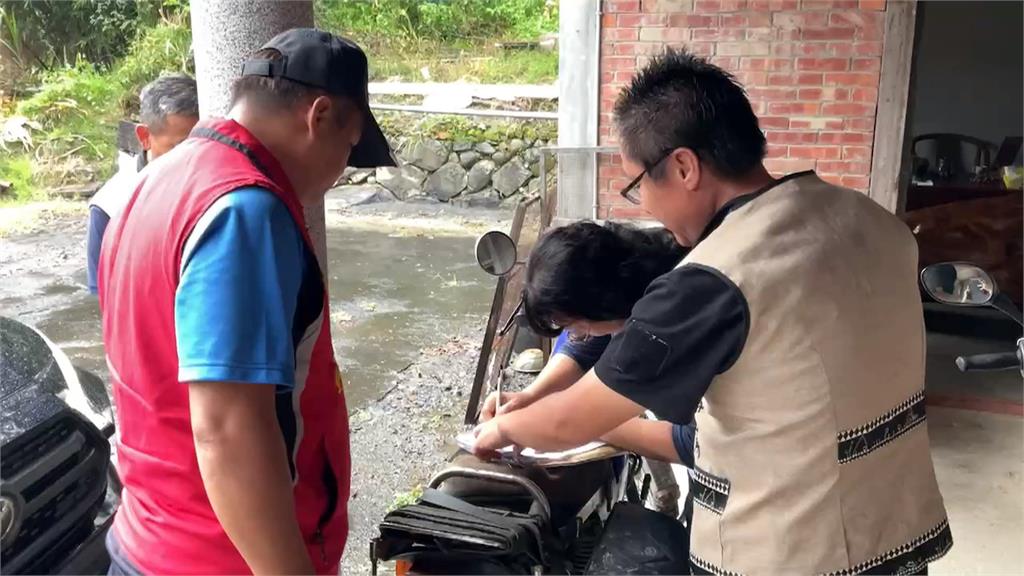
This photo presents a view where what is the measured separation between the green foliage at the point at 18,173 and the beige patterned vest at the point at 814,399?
1201 centimetres

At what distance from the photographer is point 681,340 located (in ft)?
4.41

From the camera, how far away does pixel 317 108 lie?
4.62 feet

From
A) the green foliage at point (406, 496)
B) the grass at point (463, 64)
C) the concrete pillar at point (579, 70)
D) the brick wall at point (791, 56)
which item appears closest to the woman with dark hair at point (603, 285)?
the green foliage at point (406, 496)

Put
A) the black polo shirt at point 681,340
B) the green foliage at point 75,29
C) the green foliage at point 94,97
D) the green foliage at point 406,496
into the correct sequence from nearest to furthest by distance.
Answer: the black polo shirt at point 681,340
the green foliage at point 406,496
the green foliage at point 94,97
the green foliage at point 75,29

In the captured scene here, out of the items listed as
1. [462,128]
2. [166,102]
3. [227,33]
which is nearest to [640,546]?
[227,33]

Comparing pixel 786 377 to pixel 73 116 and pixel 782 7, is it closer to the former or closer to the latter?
pixel 782 7

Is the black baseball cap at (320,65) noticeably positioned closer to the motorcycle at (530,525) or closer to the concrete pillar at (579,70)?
the motorcycle at (530,525)

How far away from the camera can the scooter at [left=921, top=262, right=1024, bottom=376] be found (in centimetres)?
204

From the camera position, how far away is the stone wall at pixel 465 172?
1166 cm

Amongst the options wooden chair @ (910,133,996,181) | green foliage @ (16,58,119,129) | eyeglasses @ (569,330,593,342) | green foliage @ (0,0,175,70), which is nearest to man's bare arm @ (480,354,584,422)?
eyeglasses @ (569,330,593,342)

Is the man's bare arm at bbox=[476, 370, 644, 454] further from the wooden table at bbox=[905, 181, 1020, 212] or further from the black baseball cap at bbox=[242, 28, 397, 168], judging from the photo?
the wooden table at bbox=[905, 181, 1020, 212]

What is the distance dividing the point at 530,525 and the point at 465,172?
1030cm

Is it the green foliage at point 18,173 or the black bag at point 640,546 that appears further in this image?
the green foliage at point 18,173

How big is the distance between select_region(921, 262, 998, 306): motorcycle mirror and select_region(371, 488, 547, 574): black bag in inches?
43.4
